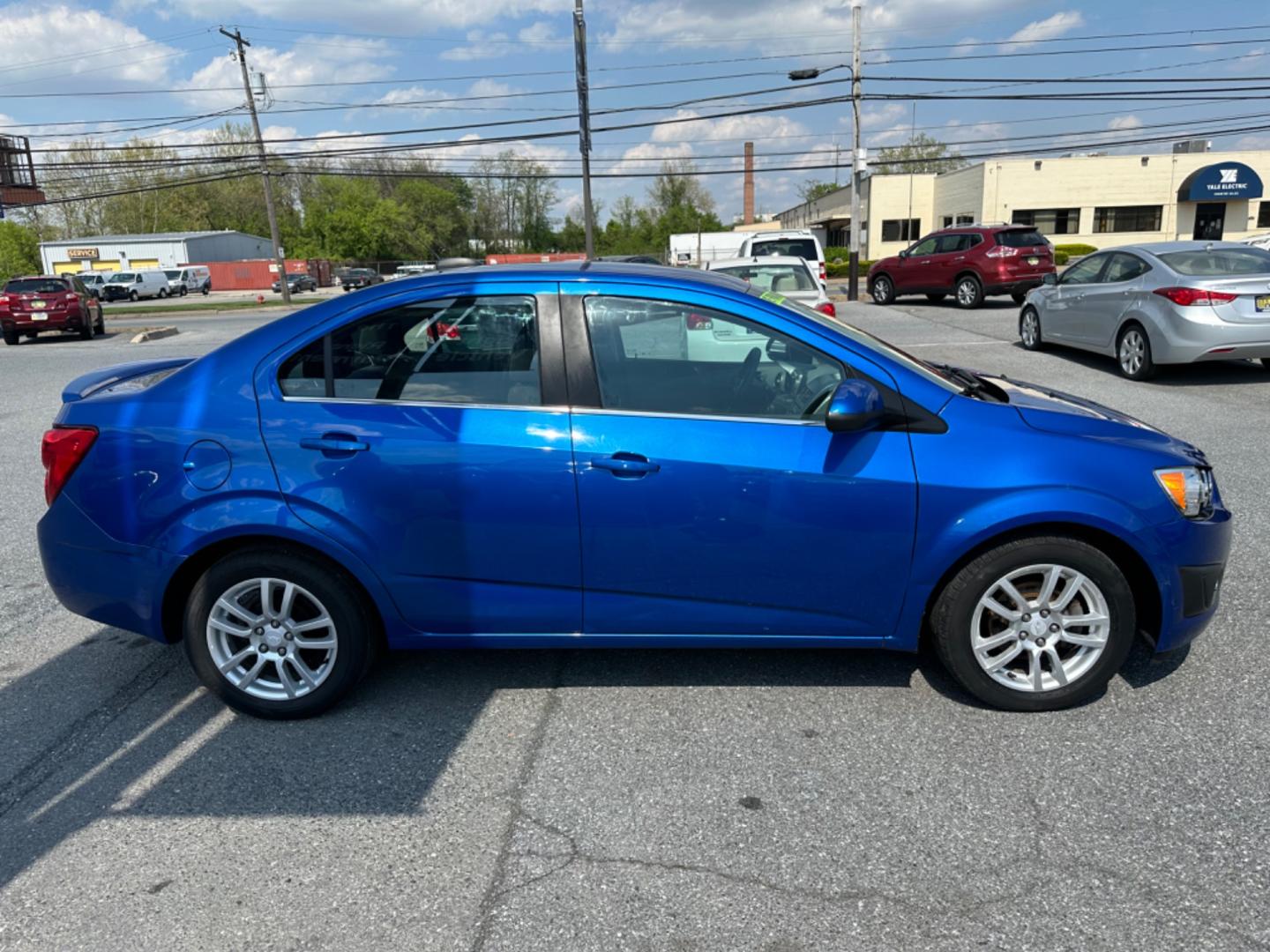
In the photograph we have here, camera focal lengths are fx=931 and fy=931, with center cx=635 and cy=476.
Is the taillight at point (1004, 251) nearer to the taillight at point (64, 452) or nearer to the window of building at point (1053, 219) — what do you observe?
the taillight at point (64, 452)

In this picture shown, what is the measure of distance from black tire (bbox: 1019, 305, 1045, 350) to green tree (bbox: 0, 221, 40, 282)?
3072 inches

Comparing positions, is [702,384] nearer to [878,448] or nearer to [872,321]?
[878,448]

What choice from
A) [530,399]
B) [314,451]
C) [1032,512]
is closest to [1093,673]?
[1032,512]

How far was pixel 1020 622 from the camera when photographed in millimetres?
3412

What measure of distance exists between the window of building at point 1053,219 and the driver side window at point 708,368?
157ft

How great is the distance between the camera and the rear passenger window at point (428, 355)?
136 inches

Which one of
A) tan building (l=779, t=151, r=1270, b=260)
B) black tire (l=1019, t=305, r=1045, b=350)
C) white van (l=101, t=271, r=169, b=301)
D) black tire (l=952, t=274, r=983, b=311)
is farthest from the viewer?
white van (l=101, t=271, r=169, b=301)

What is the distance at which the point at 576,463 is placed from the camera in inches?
129

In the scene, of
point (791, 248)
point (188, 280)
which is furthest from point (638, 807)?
point (188, 280)

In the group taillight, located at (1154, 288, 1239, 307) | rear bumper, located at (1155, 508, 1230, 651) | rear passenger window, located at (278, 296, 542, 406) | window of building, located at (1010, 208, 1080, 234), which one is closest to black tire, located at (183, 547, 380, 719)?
rear passenger window, located at (278, 296, 542, 406)

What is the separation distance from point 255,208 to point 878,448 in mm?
103636

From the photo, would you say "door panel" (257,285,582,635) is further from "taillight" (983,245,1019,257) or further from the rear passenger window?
"taillight" (983,245,1019,257)

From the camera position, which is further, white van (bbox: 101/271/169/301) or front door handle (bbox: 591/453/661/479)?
white van (bbox: 101/271/169/301)

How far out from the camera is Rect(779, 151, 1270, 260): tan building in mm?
44219
